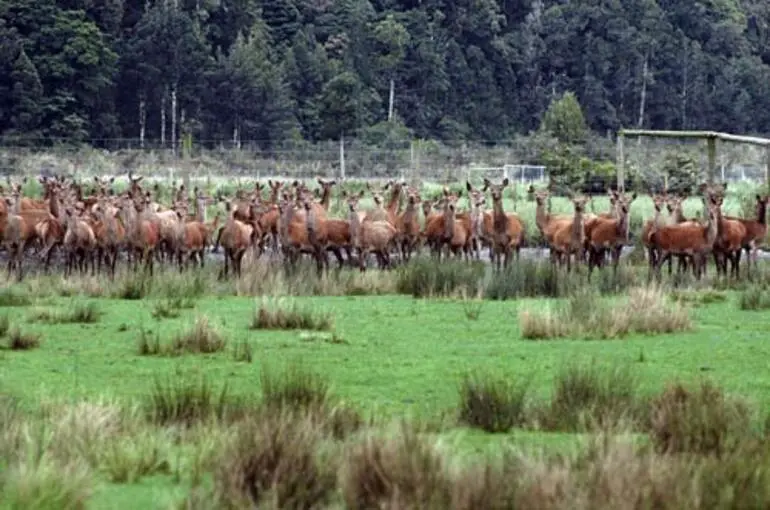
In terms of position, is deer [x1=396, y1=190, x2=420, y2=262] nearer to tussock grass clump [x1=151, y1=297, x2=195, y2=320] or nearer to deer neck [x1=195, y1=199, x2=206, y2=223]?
deer neck [x1=195, y1=199, x2=206, y2=223]

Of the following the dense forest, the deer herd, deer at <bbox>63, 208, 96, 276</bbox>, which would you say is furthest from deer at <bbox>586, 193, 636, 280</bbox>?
the dense forest

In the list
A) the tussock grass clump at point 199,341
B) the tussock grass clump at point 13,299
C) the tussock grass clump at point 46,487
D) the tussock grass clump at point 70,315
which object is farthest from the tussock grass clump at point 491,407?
the tussock grass clump at point 13,299

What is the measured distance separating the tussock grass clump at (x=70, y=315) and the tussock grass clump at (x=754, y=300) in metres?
8.47

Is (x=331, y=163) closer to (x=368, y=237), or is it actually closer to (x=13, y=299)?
(x=368, y=237)

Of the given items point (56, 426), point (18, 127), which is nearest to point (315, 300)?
point (56, 426)

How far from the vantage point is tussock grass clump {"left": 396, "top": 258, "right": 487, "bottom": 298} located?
1005 inches

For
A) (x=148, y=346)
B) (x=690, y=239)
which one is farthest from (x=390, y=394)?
(x=690, y=239)

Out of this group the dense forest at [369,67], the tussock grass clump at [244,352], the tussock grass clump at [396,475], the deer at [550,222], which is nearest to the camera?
the tussock grass clump at [396,475]

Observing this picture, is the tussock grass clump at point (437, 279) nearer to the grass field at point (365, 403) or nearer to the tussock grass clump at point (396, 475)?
the grass field at point (365, 403)

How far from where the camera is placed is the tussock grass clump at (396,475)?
30.0 feet

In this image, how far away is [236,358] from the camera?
670 inches

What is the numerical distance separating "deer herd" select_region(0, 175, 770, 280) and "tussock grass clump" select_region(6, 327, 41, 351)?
1142 cm

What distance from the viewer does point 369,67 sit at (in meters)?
86.6

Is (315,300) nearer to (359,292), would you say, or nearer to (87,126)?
(359,292)
